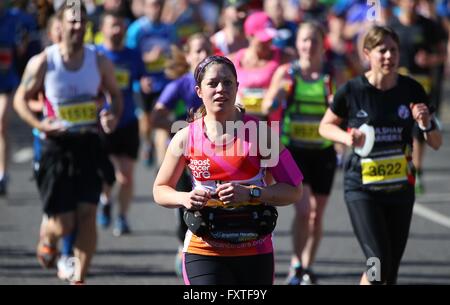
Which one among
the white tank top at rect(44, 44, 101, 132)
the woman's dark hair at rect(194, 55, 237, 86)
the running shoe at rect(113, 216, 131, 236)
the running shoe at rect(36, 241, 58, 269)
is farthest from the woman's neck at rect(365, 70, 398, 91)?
the running shoe at rect(113, 216, 131, 236)

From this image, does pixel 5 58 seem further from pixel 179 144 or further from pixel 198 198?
pixel 198 198

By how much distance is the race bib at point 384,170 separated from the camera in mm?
7219

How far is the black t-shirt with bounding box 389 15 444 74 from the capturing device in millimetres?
13094

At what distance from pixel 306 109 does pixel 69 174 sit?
1862mm

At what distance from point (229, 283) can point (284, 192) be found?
21.3 inches

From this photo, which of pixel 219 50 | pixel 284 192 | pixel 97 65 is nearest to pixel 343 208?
pixel 219 50

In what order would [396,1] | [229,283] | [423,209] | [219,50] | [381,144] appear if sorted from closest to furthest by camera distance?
[229,283] < [381,144] < [219,50] < [423,209] < [396,1]

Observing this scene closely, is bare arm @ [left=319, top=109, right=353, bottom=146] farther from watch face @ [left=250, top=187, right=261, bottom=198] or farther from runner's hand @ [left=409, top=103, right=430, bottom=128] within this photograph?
watch face @ [left=250, top=187, right=261, bottom=198]

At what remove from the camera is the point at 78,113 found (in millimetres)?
8281

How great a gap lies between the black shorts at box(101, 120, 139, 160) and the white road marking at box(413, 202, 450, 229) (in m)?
3.00

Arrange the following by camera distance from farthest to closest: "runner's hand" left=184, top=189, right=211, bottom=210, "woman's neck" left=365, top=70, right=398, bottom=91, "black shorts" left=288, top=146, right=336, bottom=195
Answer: "black shorts" left=288, top=146, right=336, bottom=195 → "woman's neck" left=365, top=70, right=398, bottom=91 → "runner's hand" left=184, top=189, right=211, bottom=210

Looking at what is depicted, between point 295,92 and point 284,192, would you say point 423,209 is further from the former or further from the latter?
point 284,192

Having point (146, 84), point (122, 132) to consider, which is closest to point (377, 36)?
point (122, 132)

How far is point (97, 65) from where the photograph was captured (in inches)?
326
